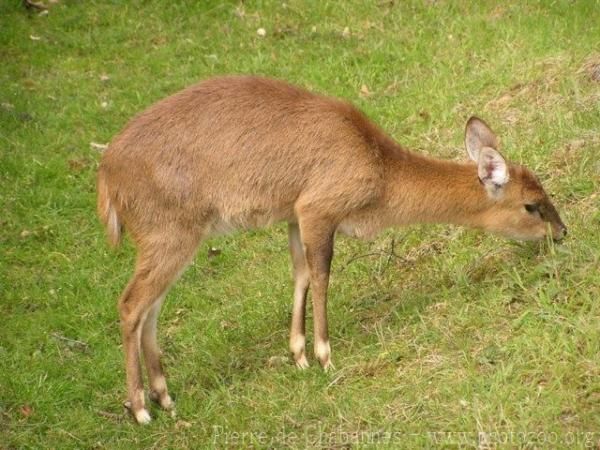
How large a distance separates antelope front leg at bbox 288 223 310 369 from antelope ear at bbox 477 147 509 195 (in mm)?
1173

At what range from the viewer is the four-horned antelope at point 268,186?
6164mm

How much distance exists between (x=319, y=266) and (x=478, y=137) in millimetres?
1257

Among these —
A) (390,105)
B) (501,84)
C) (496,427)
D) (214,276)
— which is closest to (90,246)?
(214,276)

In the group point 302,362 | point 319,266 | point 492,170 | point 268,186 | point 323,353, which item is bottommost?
point 302,362

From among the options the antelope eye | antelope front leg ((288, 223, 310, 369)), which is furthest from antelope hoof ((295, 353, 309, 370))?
the antelope eye

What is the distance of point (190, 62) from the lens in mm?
11031

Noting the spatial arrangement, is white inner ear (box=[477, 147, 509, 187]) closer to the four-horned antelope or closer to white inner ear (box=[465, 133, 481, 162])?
the four-horned antelope

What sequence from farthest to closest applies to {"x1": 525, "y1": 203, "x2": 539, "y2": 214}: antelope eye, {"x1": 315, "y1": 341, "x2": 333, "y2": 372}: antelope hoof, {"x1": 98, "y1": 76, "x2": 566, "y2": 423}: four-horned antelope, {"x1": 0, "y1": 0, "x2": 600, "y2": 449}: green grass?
{"x1": 525, "y1": 203, "x2": 539, "y2": 214}: antelope eye
{"x1": 315, "y1": 341, "x2": 333, "y2": 372}: antelope hoof
{"x1": 98, "y1": 76, "x2": 566, "y2": 423}: four-horned antelope
{"x1": 0, "y1": 0, "x2": 600, "y2": 449}: green grass

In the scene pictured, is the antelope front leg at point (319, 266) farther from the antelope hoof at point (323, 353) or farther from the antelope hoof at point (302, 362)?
the antelope hoof at point (302, 362)

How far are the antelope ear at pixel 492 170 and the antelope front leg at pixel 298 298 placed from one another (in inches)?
46.2

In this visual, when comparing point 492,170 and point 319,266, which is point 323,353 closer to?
point 319,266

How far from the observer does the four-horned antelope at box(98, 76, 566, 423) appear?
6164 mm

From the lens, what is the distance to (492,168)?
20.7ft

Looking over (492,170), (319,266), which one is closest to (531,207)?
(492,170)
